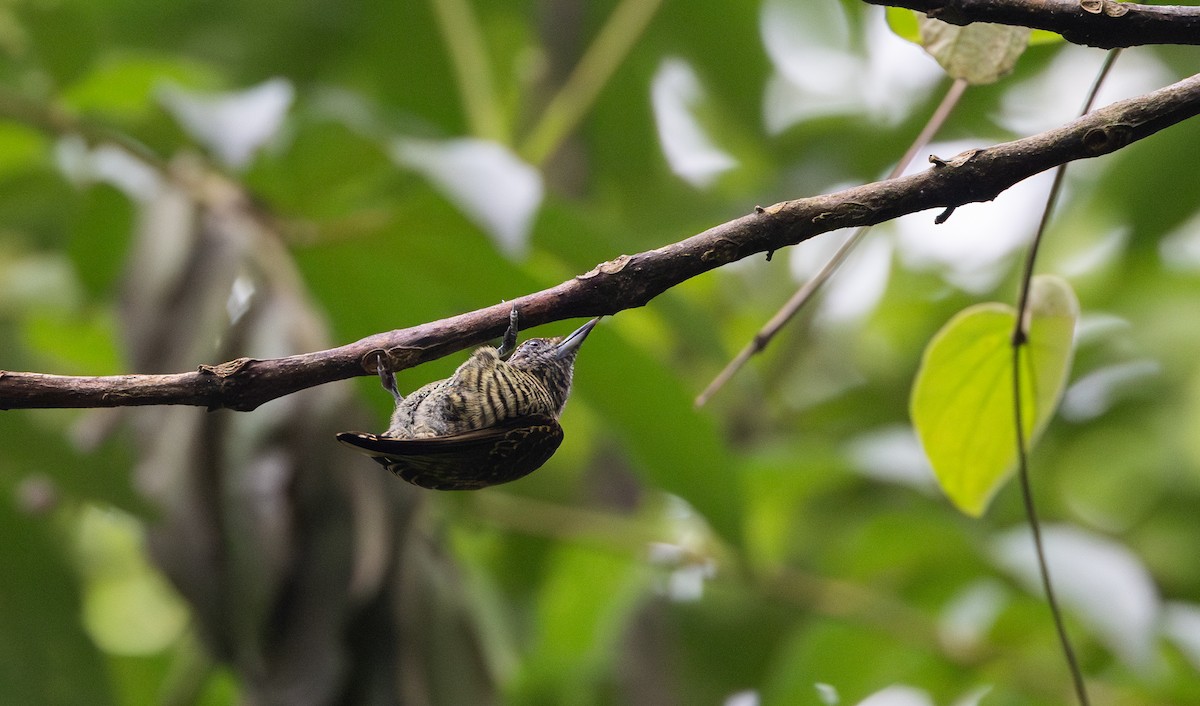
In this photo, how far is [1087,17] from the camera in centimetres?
69

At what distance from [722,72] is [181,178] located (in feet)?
3.94

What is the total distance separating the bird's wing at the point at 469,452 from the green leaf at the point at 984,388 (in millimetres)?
386

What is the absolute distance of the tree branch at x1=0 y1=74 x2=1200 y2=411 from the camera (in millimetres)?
680

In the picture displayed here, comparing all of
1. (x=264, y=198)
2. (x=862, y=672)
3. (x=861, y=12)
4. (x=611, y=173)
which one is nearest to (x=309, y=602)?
(x=264, y=198)

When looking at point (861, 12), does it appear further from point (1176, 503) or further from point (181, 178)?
point (181, 178)

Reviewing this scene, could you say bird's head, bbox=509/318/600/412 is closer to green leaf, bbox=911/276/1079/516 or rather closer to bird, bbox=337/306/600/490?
bird, bbox=337/306/600/490

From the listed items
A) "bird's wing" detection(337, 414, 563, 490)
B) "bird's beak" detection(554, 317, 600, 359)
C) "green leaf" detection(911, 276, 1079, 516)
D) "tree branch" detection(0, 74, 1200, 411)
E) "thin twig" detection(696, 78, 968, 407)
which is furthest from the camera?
"bird's beak" detection(554, 317, 600, 359)

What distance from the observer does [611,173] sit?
105 inches

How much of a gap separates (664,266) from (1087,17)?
0.29 meters

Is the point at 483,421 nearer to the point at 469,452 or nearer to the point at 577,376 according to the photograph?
the point at 469,452

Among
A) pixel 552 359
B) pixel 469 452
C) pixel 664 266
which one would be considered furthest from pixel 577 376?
pixel 664 266

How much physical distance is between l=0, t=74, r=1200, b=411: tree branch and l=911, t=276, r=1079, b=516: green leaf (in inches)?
18.9

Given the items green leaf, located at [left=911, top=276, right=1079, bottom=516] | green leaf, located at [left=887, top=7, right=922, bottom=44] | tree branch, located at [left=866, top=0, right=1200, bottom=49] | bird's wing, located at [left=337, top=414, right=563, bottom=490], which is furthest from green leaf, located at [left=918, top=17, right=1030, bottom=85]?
bird's wing, located at [left=337, top=414, right=563, bottom=490]

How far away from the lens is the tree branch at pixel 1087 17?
68 centimetres
